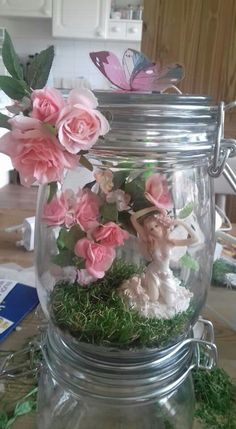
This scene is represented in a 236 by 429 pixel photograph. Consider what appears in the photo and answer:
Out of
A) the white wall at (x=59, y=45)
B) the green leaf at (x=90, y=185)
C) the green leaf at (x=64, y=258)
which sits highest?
the white wall at (x=59, y=45)

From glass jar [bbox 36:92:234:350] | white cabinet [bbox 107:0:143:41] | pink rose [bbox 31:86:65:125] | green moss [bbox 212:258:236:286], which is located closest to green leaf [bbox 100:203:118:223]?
glass jar [bbox 36:92:234:350]

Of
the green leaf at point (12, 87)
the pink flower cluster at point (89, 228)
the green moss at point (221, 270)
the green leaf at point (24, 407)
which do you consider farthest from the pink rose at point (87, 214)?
the green moss at point (221, 270)

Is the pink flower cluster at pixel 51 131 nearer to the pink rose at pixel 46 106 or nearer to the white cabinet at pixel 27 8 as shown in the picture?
the pink rose at pixel 46 106

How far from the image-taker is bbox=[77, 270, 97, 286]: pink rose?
1.22ft

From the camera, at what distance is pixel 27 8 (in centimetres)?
346

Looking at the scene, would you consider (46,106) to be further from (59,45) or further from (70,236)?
(59,45)

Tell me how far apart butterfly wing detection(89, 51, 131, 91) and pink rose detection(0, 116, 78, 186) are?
110mm

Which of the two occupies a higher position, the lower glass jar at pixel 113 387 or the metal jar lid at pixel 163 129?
the metal jar lid at pixel 163 129

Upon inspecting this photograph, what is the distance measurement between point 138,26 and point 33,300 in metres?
3.33

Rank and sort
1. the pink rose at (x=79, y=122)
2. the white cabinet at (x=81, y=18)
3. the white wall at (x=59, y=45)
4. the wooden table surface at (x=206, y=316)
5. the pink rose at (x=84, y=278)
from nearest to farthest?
the pink rose at (x=79, y=122)
the pink rose at (x=84, y=278)
the wooden table surface at (x=206, y=316)
the white cabinet at (x=81, y=18)
the white wall at (x=59, y=45)

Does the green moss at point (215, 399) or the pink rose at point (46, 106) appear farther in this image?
the green moss at point (215, 399)

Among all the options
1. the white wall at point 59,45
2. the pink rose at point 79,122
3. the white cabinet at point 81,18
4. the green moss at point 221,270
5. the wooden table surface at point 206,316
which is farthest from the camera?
the white wall at point 59,45

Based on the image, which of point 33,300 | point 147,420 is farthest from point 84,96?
point 33,300

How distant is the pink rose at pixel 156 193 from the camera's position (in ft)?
1.13
